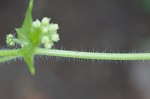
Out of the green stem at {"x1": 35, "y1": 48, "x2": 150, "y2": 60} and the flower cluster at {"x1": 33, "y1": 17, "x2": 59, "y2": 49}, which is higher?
the flower cluster at {"x1": 33, "y1": 17, "x2": 59, "y2": 49}

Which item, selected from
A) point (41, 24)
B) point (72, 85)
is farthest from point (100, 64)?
point (41, 24)

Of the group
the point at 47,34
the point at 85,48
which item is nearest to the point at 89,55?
the point at 47,34

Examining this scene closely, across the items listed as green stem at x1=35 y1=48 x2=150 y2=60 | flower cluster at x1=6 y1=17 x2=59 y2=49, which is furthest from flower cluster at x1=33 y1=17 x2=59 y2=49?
green stem at x1=35 y1=48 x2=150 y2=60

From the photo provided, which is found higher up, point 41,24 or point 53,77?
point 41,24

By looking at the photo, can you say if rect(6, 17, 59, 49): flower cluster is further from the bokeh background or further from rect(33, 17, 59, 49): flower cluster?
the bokeh background

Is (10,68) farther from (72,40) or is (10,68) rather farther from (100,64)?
(100,64)

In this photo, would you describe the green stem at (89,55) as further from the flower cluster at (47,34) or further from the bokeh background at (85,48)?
the bokeh background at (85,48)

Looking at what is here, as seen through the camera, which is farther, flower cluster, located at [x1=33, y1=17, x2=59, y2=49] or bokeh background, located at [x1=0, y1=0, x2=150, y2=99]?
bokeh background, located at [x1=0, y1=0, x2=150, y2=99]

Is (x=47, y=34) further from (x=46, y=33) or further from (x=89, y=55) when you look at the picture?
(x=89, y=55)
